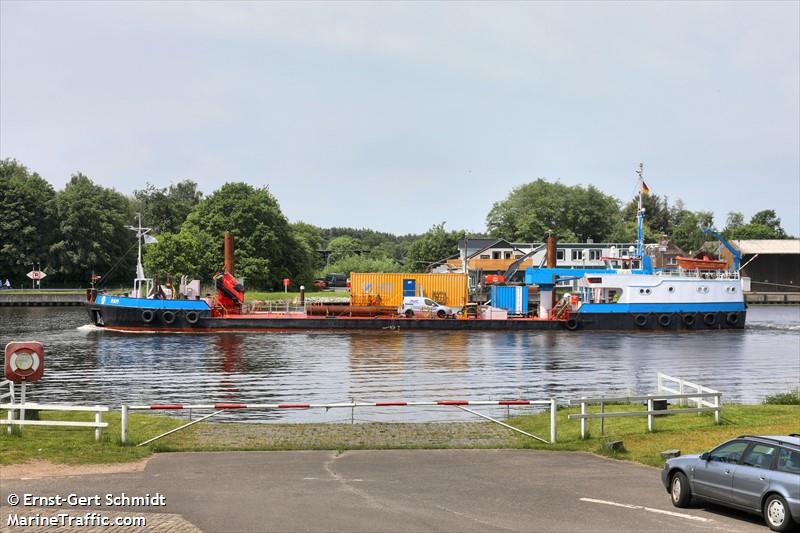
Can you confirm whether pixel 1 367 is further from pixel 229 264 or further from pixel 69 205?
pixel 69 205

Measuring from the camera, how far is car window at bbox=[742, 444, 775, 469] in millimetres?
13045

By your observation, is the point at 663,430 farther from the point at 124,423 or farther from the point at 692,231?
the point at 692,231

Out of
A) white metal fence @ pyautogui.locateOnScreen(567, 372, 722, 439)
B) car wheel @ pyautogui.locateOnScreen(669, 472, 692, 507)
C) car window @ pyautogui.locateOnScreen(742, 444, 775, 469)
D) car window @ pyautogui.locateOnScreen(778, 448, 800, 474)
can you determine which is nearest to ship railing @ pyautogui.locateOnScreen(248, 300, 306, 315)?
white metal fence @ pyautogui.locateOnScreen(567, 372, 722, 439)

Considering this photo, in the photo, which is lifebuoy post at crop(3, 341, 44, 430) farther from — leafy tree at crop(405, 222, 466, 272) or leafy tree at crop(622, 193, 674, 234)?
leafy tree at crop(622, 193, 674, 234)

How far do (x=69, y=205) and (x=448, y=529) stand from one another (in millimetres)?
115930

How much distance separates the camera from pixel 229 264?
2783 inches

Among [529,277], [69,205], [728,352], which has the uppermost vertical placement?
[69,205]

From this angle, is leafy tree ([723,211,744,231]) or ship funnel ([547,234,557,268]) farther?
leafy tree ([723,211,744,231])

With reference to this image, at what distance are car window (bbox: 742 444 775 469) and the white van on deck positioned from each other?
56023 millimetres

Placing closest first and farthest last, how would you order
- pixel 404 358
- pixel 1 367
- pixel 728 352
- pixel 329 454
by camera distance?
pixel 329 454, pixel 1 367, pixel 404 358, pixel 728 352

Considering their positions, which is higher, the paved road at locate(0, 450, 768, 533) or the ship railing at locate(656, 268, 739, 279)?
the ship railing at locate(656, 268, 739, 279)

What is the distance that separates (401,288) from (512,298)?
401 inches

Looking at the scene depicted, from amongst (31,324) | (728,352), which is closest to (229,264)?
(31,324)

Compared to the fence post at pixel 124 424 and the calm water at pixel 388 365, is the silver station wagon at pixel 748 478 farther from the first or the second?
the calm water at pixel 388 365
